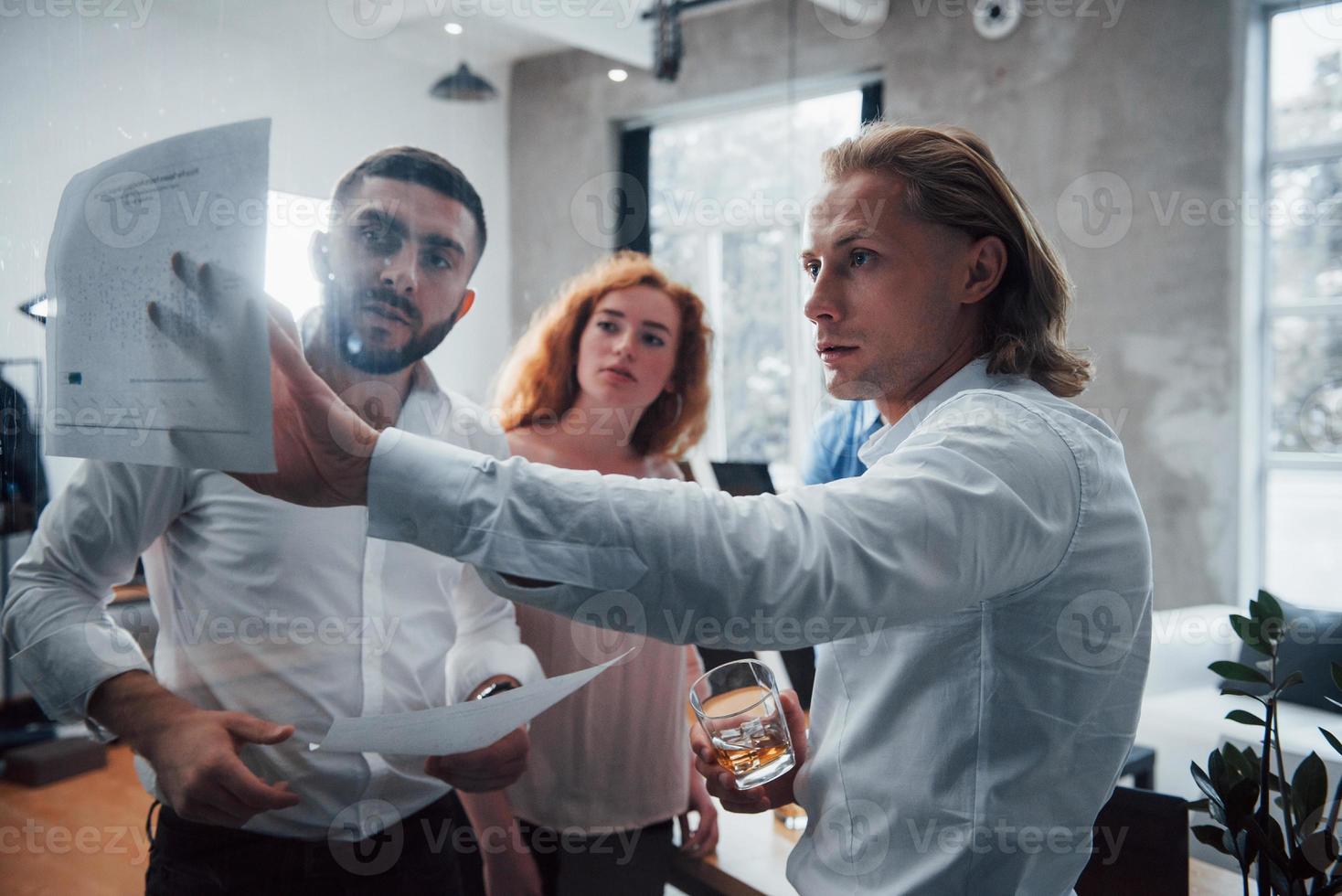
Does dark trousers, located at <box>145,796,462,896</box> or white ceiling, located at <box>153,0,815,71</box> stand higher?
white ceiling, located at <box>153,0,815,71</box>

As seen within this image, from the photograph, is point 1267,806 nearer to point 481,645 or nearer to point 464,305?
point 481,645

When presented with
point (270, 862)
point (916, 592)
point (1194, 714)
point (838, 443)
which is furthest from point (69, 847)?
point (1194, 714)

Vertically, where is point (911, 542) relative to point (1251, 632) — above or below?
above

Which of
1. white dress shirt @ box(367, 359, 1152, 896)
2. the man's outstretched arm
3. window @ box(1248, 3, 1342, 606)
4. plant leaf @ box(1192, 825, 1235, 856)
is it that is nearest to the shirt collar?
white dress shirt @ box(367, 359, 1152, 896)

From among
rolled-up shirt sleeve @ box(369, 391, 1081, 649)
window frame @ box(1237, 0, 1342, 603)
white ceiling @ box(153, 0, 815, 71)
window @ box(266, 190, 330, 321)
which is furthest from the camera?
window frame @ box(1237, 0, 1342, 603)

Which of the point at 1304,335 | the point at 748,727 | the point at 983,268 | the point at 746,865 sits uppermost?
the point at 1304,335

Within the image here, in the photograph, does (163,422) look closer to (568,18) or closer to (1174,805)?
(568,18)

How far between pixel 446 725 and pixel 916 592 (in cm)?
34

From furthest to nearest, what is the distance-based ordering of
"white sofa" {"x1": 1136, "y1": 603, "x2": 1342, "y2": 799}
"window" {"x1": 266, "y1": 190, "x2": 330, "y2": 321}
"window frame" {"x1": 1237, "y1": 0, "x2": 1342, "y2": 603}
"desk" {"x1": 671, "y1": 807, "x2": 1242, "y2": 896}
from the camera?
"window frame" {"x1": 1237, "y1": 0, "x2": 1342, "y2": 603} → "white sofa" {"x1": 1136, "y1": 603, "x2": 1342, "y2": 799} → "desk" {"x1": 671, "y1": 807, "x2": 1242, "y2": 896} → "window" {"x1": 266, "y1": 190, "x2": 330, "y2": 321}

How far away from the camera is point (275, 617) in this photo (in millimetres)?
722

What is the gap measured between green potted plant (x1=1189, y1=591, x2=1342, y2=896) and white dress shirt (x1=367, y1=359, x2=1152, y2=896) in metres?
0.18

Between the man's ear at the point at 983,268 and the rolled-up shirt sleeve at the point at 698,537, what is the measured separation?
32 cm

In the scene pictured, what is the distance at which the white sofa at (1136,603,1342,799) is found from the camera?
183 cm

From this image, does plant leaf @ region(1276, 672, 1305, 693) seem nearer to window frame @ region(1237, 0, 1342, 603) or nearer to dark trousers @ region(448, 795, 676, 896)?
dark trousers @ region(448, 795, 676, 896)
